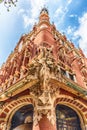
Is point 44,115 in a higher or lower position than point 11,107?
lower

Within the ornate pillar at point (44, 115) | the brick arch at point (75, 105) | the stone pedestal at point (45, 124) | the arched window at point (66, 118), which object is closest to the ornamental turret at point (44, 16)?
the brick arch at point (75, 105)

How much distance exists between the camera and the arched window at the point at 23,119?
438 inches

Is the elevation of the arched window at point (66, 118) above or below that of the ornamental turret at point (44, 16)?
below

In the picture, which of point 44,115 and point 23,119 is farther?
point 23,119

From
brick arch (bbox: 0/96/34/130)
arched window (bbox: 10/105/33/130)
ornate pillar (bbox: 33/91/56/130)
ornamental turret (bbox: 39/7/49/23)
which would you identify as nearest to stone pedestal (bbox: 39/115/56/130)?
ornate pillar (bbox: 33/91/56/130)

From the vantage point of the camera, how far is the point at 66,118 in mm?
11641

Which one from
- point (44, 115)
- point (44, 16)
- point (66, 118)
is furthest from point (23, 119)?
point (44, 16)

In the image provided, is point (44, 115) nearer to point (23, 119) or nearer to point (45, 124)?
point (45, 124)

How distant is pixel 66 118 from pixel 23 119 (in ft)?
7.85

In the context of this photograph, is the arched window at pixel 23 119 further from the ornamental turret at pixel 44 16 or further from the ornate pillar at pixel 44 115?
the ornamental turret at pixel 44 16

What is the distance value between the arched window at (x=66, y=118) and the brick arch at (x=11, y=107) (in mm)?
1662

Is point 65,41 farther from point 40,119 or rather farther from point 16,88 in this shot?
point 40,119

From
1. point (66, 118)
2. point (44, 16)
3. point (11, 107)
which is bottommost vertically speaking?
point (66, 118)

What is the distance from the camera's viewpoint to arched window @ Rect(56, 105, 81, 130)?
1119 centimetres
